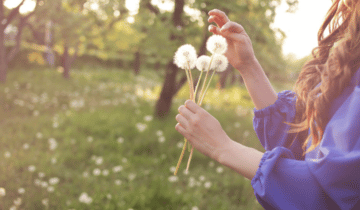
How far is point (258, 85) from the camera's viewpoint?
3.92ft

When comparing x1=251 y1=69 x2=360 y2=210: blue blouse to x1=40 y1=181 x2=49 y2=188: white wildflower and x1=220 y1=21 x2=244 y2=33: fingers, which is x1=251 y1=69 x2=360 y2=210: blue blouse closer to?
x1=220 y1=21 x2=244 y2=33: fingers

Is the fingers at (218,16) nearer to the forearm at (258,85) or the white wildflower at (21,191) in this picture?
the forearm at (258,85)

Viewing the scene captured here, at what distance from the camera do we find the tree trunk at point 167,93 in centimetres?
557

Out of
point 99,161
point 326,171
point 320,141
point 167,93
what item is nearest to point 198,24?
point 167,93

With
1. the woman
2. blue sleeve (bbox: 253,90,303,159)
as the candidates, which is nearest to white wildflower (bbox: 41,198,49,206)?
the woman

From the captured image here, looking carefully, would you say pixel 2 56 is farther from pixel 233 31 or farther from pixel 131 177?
pixel 233 31

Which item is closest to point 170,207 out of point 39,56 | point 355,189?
point 355,189

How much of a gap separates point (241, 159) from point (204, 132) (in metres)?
0.17

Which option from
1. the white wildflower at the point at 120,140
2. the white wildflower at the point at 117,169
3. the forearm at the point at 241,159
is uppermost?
the forearm at the point at 241,159

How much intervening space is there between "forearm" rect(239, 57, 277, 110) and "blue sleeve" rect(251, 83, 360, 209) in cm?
42

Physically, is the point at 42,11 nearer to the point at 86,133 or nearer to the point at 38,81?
the point at 38,81

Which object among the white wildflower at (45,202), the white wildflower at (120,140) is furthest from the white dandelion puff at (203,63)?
the white wildflower at (120,140)

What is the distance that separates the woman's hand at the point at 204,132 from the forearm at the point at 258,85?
38cm

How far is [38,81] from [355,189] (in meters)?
10.0
